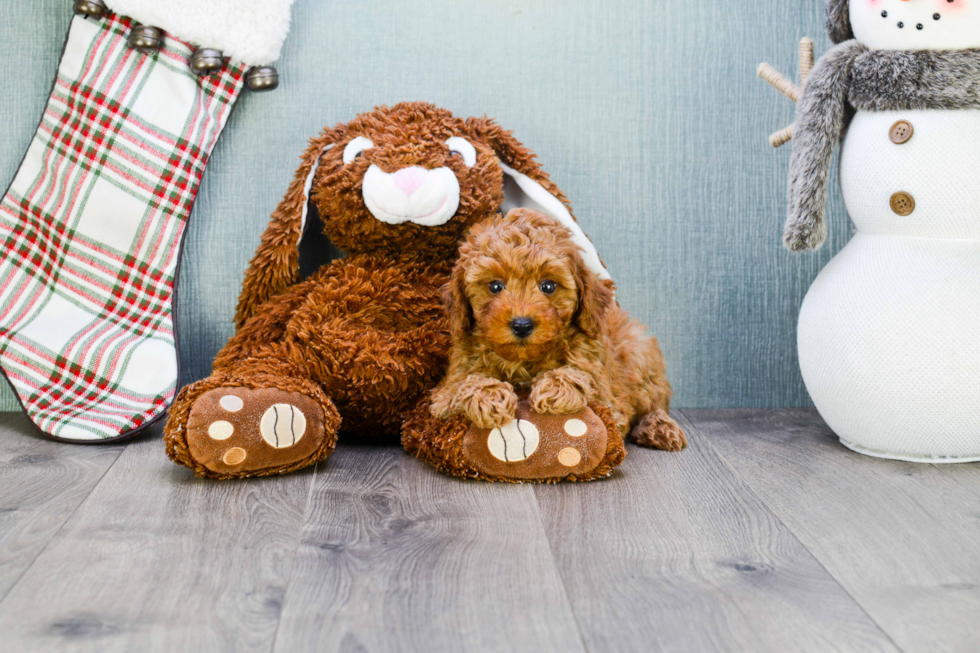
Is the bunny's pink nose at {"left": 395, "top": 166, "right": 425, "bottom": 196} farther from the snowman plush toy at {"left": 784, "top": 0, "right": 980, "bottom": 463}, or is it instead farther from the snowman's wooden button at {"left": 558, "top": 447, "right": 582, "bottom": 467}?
the snowman plush toy at {"left": 784, "top": 0, "right": 980, "bottom": 463}

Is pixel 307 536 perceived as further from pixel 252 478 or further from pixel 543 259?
pixel 543 259

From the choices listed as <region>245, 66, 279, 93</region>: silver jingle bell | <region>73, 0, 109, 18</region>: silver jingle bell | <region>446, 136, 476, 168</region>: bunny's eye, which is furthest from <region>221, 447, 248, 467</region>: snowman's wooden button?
<region>73, 0, 109, 18</region>: silver jingle bell

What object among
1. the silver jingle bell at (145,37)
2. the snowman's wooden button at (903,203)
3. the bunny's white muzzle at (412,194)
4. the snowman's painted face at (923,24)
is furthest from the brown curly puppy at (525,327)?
the silver jingle bell at (145,37)

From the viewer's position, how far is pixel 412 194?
4.20 ft

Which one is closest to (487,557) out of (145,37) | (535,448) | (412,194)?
(535,448)

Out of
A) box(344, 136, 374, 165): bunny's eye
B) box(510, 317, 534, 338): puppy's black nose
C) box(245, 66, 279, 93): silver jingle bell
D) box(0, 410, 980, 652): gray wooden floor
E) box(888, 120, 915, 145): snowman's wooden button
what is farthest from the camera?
box(245, 66, 279, 93): silver jingle bell

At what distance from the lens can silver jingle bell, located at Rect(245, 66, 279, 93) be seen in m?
1.47

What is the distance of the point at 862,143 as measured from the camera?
1289 mm

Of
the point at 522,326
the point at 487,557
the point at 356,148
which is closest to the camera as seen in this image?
the point at 487,557

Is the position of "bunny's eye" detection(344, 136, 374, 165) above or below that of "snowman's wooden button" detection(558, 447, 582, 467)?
above

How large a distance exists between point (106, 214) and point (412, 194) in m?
0.56

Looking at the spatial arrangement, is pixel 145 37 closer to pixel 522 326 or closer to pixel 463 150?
pixel 463 150

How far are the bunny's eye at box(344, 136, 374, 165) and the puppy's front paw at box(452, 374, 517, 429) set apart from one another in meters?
0.42

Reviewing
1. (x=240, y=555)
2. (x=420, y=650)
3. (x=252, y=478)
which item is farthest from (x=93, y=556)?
(x=420, y=650)
